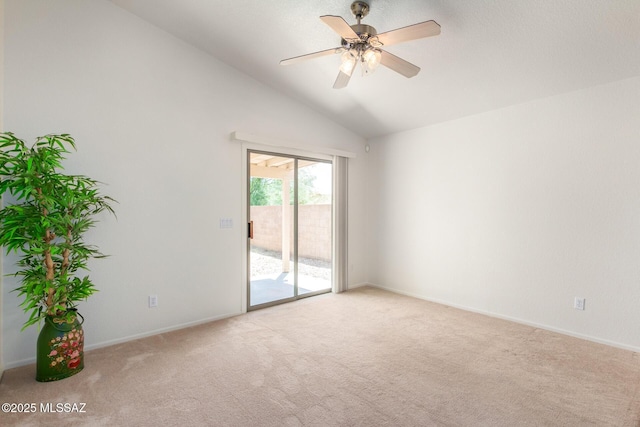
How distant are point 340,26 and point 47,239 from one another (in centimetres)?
266

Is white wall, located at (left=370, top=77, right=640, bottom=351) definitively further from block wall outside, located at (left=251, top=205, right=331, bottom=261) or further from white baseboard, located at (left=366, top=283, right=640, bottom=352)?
block wall outside, located at (left=251, top=205, right=331, bottom=261)

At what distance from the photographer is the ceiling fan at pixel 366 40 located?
2.05m

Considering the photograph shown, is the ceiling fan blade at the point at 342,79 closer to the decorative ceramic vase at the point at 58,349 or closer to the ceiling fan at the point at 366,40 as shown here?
the ceiling fan at the point at 366,40

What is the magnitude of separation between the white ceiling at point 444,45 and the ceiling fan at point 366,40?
459 mm

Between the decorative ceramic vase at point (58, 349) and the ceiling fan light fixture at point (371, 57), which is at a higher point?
the ceiling fan light fixture at point (371, 57)

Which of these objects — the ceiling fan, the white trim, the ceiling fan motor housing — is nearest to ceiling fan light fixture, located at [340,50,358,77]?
the ceiling fan

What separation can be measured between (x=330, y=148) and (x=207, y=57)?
2065 millimetres

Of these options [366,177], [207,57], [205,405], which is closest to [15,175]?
[205,405]

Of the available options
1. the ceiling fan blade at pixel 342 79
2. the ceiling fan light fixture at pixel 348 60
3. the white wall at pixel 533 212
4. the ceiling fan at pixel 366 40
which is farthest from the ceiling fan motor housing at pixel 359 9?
the white wall at pixel 533 212

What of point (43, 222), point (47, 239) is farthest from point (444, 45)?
point (47, 239)

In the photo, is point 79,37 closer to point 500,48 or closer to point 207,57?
point 207,57

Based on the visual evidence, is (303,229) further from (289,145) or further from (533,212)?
(533,212)

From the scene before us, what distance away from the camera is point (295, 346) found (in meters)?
3.02

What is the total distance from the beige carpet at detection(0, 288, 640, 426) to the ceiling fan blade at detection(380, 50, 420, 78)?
2474mm
